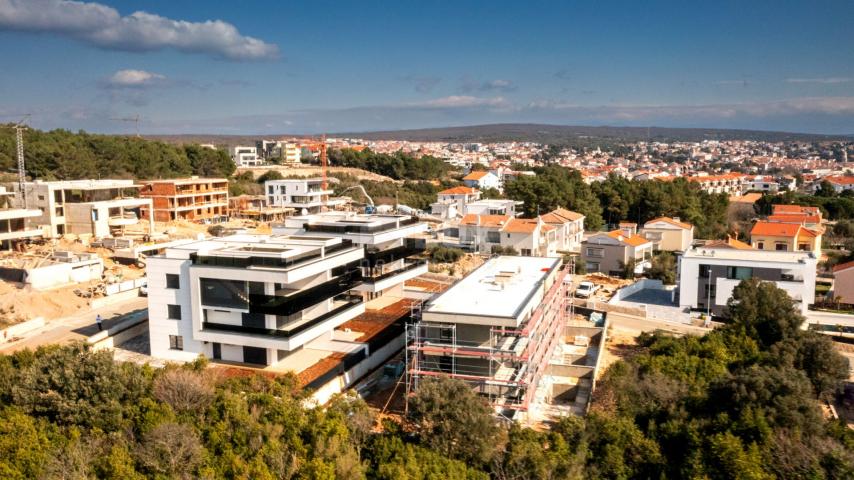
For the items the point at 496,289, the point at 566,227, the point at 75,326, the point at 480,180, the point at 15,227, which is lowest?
the point at 75,326

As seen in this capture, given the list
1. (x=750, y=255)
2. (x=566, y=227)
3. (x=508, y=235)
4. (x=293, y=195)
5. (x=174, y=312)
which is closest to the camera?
(x=174, y=312)

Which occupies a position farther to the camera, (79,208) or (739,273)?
(79,208)

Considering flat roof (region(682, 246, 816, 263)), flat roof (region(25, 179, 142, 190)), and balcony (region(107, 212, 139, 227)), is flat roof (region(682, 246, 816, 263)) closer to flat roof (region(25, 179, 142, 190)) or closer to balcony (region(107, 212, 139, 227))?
balcony (region(107, 212, 139, 227))

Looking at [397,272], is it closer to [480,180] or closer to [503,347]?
[503,347]

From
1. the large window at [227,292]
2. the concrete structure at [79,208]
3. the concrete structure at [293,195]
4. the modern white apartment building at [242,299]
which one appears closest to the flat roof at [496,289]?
the modern white apartment building at [242,299]

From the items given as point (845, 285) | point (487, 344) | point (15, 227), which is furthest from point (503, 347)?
point (15, 227)

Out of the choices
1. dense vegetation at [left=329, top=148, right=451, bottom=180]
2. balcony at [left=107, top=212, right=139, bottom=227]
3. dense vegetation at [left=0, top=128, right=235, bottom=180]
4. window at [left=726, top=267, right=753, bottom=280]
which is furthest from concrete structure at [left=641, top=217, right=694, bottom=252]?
dense vegetation at [left=329, top=148, right=451, bottom=180]

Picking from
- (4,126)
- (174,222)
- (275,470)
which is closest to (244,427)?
(275,470)

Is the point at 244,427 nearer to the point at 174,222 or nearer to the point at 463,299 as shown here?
the point at 463,299
